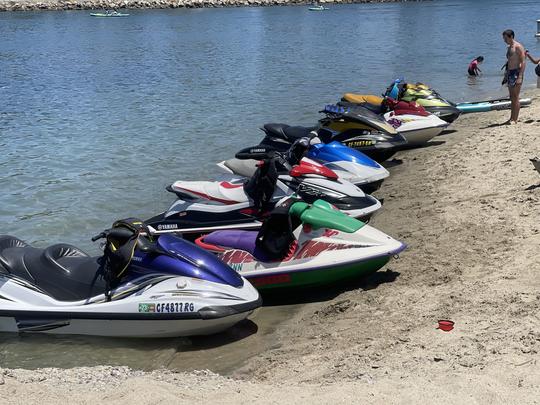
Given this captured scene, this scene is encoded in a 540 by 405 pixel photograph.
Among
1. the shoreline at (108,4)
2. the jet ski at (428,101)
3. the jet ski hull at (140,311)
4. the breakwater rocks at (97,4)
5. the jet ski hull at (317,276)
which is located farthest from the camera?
the shoreline at (108,4)

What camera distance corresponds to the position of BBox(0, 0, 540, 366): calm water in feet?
38.1

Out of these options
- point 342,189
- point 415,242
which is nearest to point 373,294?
point 415,242

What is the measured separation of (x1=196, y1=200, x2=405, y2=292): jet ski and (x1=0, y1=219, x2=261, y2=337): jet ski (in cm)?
71

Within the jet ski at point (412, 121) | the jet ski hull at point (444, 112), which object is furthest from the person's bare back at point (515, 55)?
the jet ski at point (412, 121)

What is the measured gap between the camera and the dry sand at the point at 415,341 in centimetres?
447

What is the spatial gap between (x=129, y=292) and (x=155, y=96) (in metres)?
16.9

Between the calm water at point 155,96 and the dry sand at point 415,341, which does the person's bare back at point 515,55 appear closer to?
the calm water at point 155,96

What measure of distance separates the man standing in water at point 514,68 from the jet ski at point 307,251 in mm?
7817

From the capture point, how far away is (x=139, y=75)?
2781cm

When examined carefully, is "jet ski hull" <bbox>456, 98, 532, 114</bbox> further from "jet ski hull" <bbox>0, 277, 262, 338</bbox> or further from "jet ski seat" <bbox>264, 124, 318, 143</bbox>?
"jet ski hull" <bbox>0, 277, 262, 338</bbox>

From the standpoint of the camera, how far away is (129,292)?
6.10 m

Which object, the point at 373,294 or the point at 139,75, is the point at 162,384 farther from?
the point at 139,75

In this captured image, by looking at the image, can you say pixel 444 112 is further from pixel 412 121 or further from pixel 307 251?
pixel 307 251

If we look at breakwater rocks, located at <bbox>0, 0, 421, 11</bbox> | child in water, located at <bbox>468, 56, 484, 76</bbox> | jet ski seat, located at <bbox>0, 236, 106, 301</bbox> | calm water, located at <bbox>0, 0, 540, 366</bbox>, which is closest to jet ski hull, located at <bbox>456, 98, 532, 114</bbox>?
calm water, located at <bbox>0, 0, 540, 366</bbox>
